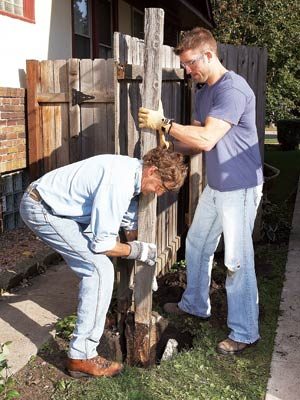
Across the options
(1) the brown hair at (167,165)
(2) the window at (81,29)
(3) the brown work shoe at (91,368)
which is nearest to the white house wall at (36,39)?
(2) the window at (81,29)

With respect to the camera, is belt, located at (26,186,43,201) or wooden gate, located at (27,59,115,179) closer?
belt, located at (26,186,43,201)

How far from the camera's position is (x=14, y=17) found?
5.93m

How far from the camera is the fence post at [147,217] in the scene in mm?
2996

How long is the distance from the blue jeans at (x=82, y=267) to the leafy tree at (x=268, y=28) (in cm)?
1168

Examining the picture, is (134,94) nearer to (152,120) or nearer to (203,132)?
(152,120)

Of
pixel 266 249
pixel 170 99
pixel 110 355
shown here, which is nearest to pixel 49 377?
pixel 110 355

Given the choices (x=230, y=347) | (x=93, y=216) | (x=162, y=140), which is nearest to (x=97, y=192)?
(x=93, y=216)

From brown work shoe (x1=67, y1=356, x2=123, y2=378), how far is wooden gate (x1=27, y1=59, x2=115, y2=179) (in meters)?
3.26

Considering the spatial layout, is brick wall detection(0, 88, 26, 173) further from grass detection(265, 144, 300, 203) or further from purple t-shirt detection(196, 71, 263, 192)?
grass detection(265, 144, 300, 203)

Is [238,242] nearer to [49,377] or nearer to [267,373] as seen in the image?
[267,373]

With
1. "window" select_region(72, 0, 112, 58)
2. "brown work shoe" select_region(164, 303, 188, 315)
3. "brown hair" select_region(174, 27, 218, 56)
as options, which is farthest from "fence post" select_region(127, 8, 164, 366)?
"window" select_region(72, 0, 112, 58)

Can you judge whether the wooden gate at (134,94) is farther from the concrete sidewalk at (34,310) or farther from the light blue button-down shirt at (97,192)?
the concrete sidewalk at (34,310)

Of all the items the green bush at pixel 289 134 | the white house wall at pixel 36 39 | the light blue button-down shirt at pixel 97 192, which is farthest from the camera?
the green bush at pixel 289 134

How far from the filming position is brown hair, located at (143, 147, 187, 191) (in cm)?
280
